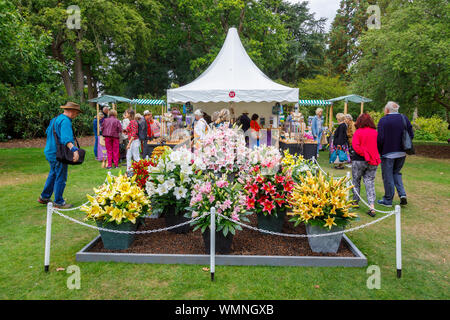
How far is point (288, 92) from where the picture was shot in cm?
1081

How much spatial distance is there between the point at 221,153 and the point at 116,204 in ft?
5.15

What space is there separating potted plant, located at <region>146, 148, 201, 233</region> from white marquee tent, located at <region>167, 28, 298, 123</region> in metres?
6.36

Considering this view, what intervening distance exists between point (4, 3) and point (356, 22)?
42040mm

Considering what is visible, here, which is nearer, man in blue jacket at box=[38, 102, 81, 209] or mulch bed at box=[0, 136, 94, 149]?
man in blue jacket at box=[38, 102, 81, 209]

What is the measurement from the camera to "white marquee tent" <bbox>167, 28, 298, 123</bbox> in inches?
428

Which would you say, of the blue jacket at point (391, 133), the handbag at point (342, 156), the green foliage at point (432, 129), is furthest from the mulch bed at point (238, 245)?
the green foliage at point (432, 129)

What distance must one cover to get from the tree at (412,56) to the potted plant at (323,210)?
11.1 metres

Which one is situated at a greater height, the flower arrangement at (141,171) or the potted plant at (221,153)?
the potted plant at (221,153)

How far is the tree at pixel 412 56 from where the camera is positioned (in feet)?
43.6

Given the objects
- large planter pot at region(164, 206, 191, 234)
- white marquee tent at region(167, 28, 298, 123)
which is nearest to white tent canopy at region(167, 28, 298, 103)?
white marquee tent at region(167, 28, 298, 123)

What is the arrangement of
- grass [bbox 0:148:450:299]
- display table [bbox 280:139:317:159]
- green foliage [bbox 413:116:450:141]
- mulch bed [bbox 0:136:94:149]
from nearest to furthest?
grass [bbox 0:148:450:299] < display table [bbox 280:139:317:159] < mulch bed [bbox 0:136:94:149] < green foliage [bbox 413:116:450:141]

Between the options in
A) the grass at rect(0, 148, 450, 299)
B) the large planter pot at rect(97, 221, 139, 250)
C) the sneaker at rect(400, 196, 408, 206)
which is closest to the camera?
the grass at rect(0, 148, 450, 299)

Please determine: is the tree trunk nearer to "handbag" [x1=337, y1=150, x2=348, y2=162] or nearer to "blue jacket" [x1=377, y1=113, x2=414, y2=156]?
"handbag" [x1=337, y1=150, x2=348, y2=162]

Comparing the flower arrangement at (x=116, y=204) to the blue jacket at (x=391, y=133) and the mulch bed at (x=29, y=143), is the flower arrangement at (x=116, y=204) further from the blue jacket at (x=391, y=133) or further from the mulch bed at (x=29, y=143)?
the mulch bed at (x=29, y=143)
